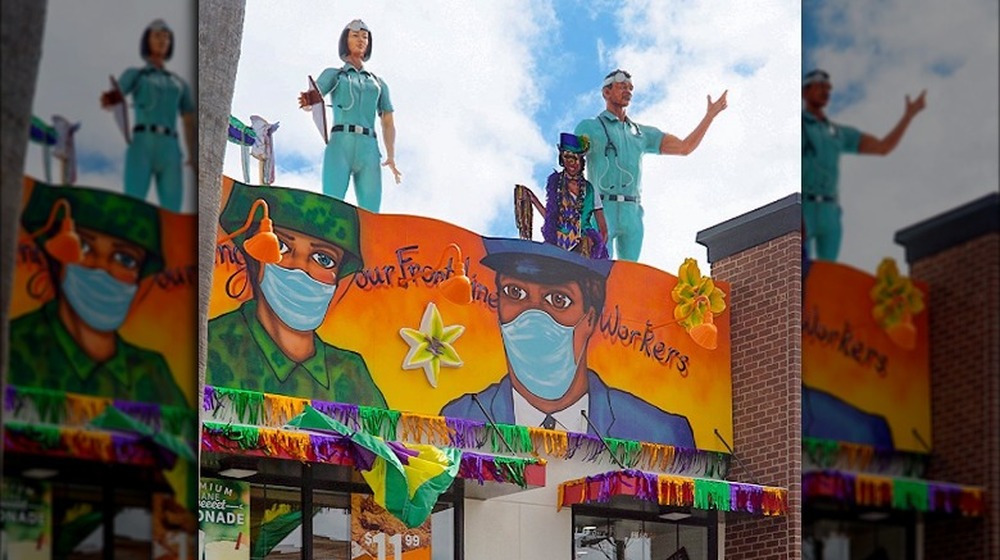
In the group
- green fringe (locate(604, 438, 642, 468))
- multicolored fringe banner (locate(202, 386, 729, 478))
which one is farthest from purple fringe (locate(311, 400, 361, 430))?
green fringe (locate(604, 438, 642, 468))

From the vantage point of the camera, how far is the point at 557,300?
11.7 metres

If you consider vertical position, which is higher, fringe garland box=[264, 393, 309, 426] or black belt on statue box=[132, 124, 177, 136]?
fringe garland box=[264, 393, 309, 426]

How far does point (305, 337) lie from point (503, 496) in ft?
5.52

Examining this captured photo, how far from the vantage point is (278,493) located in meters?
9.73

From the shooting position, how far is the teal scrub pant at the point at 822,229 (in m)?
0.62

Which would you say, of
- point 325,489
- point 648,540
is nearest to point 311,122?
point 325,489

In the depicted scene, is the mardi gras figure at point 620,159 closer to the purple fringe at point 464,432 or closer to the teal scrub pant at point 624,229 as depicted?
the teal scrub pant at point 624,229

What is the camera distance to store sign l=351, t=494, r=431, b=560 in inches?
388

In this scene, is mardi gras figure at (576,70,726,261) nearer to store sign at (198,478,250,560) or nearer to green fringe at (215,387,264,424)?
green fringe at (215,387,264,424)

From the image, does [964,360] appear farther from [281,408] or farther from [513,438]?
[513,438]

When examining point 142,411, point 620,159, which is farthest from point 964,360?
point 620,159

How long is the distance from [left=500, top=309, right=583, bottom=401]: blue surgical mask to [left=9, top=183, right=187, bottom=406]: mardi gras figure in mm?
10575

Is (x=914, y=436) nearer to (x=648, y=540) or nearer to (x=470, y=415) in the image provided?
(x=470, y=415)

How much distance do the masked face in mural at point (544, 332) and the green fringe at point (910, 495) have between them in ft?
34.9
